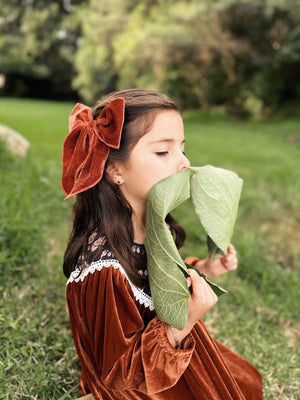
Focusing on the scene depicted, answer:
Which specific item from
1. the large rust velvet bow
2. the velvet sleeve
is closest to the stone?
the large rust velvet bow

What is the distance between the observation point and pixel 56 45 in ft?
84.5

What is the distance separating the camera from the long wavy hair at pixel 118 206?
4.38ft

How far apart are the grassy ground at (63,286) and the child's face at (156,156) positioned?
0.96 m

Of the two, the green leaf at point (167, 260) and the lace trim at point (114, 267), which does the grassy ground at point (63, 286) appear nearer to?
the lace trim at point (114, 267)

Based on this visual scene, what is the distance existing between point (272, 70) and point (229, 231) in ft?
43.1

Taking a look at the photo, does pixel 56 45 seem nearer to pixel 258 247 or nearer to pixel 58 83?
pixel 58 83

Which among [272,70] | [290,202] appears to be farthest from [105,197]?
[272,70]

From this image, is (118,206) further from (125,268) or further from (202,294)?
(202,294)

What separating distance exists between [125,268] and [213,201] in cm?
38

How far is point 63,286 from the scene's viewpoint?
2254 millimetres

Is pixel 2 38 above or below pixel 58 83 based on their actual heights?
above

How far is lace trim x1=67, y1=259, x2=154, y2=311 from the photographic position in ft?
4.17

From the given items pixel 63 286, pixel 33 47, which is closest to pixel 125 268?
pixel 63 286

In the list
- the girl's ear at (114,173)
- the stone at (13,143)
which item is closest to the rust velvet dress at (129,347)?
the girl's ear at (114,173)
